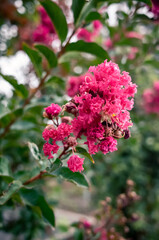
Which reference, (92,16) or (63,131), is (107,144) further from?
(92,16)

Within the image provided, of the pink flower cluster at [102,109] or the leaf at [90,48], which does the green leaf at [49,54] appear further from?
the pink flower cluster at [102,109]

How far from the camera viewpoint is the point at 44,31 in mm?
1629

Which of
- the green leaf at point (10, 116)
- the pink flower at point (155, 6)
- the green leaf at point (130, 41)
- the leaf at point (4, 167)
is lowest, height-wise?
the leaf at point (4, 167)

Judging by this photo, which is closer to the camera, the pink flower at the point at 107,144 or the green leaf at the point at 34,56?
the pink flower at the point at 107,144

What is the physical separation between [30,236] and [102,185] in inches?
60.8

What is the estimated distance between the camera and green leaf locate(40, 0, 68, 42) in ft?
3.08

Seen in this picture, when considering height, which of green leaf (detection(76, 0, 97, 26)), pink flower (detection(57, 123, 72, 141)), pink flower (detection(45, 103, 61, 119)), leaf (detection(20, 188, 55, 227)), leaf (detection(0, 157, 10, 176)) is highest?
green leaf (detection(76, 0, 97, 26))

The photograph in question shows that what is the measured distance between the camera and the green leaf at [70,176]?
71cm

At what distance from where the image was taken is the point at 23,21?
6.95 feet

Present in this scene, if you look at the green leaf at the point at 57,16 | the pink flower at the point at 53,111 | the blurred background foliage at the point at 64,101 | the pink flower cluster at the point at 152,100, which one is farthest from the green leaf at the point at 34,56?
the pink flower cluster at the point at 152,100

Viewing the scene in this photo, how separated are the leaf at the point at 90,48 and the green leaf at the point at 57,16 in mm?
76

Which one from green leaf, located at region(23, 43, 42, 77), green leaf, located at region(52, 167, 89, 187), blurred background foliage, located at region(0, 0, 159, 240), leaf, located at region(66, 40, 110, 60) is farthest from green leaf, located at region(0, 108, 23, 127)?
green leaf, located at region(52, 167, 89, 187)

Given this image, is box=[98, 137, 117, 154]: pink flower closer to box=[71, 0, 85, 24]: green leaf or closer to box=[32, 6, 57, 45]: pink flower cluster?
box=[71, 0, 85, 24]: green leaf

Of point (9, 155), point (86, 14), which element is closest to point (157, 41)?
point (86, 14)
